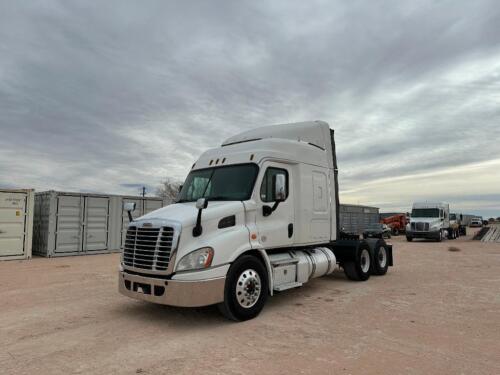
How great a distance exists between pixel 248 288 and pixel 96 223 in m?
13.1

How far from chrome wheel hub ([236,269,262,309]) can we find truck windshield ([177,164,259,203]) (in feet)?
4.37

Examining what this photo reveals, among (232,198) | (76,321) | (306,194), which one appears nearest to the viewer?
(76,321)

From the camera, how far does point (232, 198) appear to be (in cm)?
657

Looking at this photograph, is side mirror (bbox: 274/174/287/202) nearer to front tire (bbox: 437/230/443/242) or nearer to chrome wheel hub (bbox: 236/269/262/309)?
chrome wheel hub (bbox: 236/269/262/309)

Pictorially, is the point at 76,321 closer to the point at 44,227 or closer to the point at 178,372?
the point at 178,372

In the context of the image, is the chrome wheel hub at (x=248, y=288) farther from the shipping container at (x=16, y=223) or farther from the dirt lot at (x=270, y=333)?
the shipping container at (x=16, y=223)

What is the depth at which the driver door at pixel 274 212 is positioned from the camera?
261 inches

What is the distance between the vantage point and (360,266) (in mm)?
9742

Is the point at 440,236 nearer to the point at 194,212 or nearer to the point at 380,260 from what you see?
the point at 380,260

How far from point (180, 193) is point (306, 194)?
267 centimetres

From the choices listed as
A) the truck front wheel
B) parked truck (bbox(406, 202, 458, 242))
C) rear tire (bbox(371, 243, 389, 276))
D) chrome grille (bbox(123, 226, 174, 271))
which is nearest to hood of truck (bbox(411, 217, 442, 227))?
parked truck (bbox(406, 202, 458, 242))

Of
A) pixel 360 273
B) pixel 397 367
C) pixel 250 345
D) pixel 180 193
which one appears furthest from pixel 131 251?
pixel 360 273

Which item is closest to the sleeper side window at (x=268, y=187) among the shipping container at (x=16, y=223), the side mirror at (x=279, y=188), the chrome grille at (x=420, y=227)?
the side mirror at (x=279, y=188)

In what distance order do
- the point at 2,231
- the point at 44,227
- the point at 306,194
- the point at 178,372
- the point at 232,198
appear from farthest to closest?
the point at 44,227
the point at 2,231
the point at 306,194
the point at 232,198
the point at 178,372
